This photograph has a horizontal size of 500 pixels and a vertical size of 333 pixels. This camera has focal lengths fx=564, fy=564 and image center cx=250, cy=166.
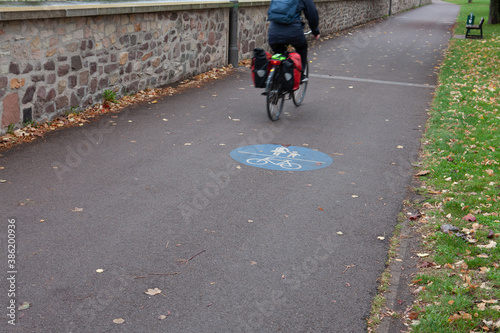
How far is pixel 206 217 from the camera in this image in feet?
17.7

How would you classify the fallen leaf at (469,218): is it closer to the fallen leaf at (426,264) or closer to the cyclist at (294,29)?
the fallen leaf at (426,264)

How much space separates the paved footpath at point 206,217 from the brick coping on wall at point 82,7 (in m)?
1.67

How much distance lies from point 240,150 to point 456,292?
163 inches

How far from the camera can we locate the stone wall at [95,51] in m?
7.65

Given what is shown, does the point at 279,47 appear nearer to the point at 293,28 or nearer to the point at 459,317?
the point at 293,28

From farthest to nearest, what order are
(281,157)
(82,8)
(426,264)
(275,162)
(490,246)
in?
(82,8) < (281,157) < (275,162) < (490,246) < (426,264)

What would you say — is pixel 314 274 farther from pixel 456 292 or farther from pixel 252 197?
pixel 252 197

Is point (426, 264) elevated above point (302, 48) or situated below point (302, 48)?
below

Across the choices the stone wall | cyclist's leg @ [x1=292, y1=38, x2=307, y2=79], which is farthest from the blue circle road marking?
the stone wall

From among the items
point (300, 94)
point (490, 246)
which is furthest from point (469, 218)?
point (300, 94)

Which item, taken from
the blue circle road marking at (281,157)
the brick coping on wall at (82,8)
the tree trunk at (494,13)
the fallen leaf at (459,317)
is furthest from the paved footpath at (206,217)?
the tree trunk at (494,13)

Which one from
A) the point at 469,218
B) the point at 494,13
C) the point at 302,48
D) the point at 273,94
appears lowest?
the point at 469,218

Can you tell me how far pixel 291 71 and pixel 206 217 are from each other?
4.39m

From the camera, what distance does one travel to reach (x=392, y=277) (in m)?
4.41
